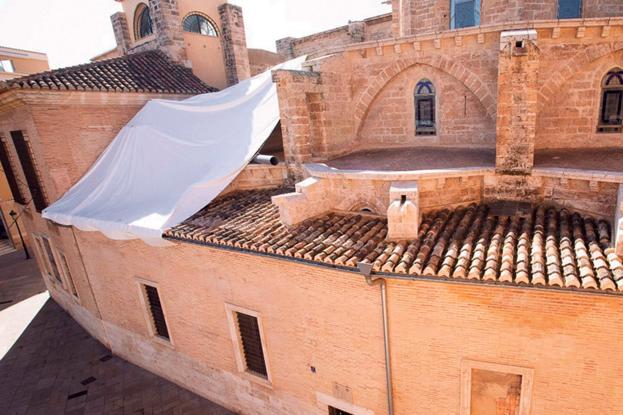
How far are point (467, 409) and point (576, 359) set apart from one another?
1601 millimetres

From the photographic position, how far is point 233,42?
1423cm

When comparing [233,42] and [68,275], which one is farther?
[233,42]

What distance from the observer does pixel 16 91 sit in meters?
8.55

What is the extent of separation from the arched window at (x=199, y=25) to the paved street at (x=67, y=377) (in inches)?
440

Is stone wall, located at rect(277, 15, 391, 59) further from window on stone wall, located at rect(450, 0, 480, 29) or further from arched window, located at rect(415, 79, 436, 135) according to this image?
arched window, located at rect(415, 79, 436, 135)

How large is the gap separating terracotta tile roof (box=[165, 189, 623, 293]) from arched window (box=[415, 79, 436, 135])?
3204 millimetres

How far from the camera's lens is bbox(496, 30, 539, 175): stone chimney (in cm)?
566

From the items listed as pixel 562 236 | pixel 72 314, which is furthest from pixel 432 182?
pixel 72 314

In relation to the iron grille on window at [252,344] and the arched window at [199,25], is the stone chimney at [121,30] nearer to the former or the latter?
the arched window at [199,25]

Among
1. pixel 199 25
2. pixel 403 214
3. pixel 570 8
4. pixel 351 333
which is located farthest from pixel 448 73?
pixel 199 25

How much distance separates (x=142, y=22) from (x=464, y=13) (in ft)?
38.2

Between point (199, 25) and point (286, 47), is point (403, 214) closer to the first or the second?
point (199, 25)

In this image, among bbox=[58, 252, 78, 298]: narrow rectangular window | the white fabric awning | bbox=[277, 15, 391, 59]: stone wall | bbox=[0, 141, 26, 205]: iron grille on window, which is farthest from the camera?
bbox=[277, 15, 391, 59]: stone wall

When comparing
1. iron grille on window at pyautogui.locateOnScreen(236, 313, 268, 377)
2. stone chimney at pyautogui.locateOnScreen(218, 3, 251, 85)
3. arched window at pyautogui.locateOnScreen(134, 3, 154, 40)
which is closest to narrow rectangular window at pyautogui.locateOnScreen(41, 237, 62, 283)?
iron grille on window at pyautogui.locateOnScreen(236, 313, 268, 377)
